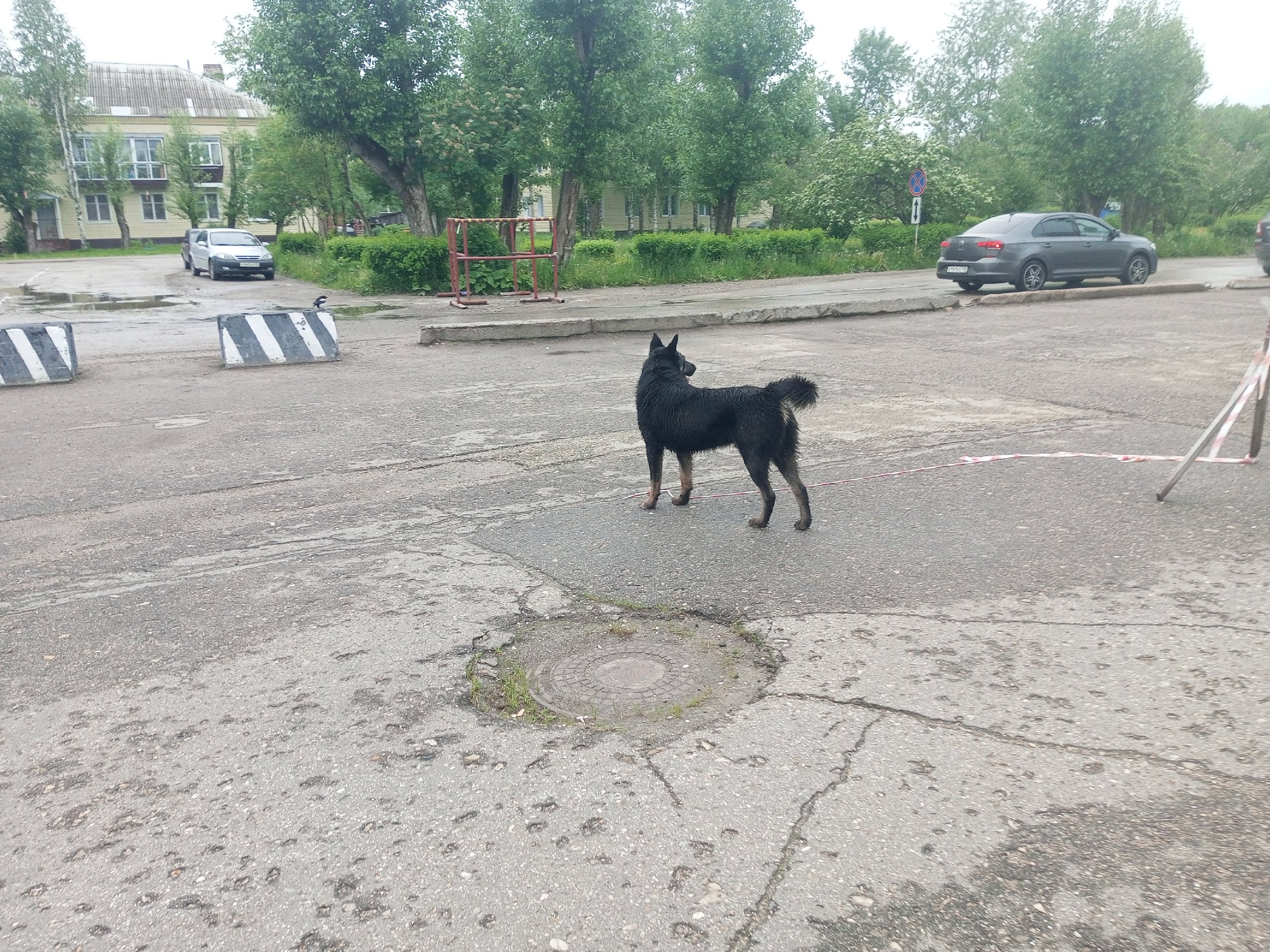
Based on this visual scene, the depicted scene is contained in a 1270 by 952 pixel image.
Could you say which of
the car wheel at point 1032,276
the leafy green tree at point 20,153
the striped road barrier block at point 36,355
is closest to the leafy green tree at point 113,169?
the leafy green tree at point 20,153

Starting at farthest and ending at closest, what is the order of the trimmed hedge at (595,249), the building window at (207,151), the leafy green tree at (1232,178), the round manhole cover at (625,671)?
the building window at (207,151) → the leafy green tree at (1232,178) → the trimmed hedge at (595,249) → the round manhole cover at (625,671)

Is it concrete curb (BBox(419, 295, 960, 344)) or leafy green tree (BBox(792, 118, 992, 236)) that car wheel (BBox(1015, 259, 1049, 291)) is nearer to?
concrete curb (BBox(419, 295, 960, 344))

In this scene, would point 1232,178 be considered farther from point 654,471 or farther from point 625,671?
point 625,671

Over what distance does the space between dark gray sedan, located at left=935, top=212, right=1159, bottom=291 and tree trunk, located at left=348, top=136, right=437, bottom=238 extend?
14043mm

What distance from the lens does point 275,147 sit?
1558 inches

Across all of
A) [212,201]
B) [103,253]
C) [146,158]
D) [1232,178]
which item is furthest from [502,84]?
[146,158]

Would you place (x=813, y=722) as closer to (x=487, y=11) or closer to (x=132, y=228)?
(x=487, y=11)

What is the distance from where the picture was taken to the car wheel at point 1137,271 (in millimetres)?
21453

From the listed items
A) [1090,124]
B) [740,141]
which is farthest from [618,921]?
[1090,124]

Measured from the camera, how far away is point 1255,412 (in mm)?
6562

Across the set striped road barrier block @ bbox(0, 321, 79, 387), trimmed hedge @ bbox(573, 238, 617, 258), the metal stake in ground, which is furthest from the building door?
the metal stake in ground

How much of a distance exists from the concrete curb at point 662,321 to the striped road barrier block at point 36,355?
4.55 meters

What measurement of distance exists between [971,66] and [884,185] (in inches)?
1500

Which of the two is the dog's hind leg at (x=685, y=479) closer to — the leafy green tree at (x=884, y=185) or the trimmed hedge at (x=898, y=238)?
the trimmed hedge at (x=898, y=238)
